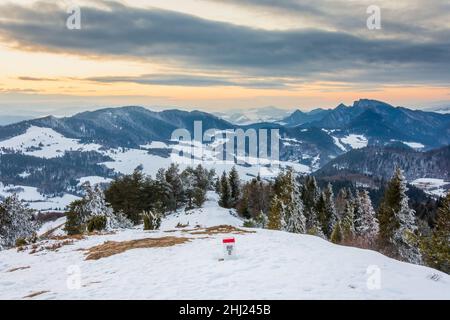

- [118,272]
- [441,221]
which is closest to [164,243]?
[118,272]

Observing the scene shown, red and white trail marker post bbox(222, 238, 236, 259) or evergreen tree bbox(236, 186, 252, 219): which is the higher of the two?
red and white trail marker post bbox(222, 238, 236, 259)

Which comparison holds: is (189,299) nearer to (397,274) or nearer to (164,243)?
(397,274)

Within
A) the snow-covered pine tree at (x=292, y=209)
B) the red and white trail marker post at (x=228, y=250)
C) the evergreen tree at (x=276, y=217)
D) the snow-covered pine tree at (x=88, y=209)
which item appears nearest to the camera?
the red and white trail marker post at (x=228, y=250)

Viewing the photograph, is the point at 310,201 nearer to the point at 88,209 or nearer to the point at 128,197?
the point at 128,197

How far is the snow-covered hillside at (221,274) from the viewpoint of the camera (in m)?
12.1

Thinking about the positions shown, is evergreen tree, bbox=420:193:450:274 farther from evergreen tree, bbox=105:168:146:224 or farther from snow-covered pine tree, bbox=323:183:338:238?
evergreen tree, bbox=105:168:146:224

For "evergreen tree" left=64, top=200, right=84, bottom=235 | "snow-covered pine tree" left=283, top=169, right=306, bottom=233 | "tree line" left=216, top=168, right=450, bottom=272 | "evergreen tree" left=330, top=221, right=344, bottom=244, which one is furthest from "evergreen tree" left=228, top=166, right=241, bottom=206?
"evergreen tree" left=330, top=221, right=344, bottom=244

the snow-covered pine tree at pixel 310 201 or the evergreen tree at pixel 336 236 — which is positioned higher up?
the evergreen tree at pixel 336 236

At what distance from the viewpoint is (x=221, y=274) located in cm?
1452

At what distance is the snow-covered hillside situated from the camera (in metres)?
12.1

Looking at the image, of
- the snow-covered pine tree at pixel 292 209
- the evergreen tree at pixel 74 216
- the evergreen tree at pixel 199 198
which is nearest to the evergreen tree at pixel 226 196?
the evergreen tree at pixel 199 198

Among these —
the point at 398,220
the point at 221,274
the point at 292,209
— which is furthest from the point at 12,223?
the point at 398,220

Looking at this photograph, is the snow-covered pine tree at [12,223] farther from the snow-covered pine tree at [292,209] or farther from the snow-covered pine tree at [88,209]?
the snow-covered pine tree at [292,209]
